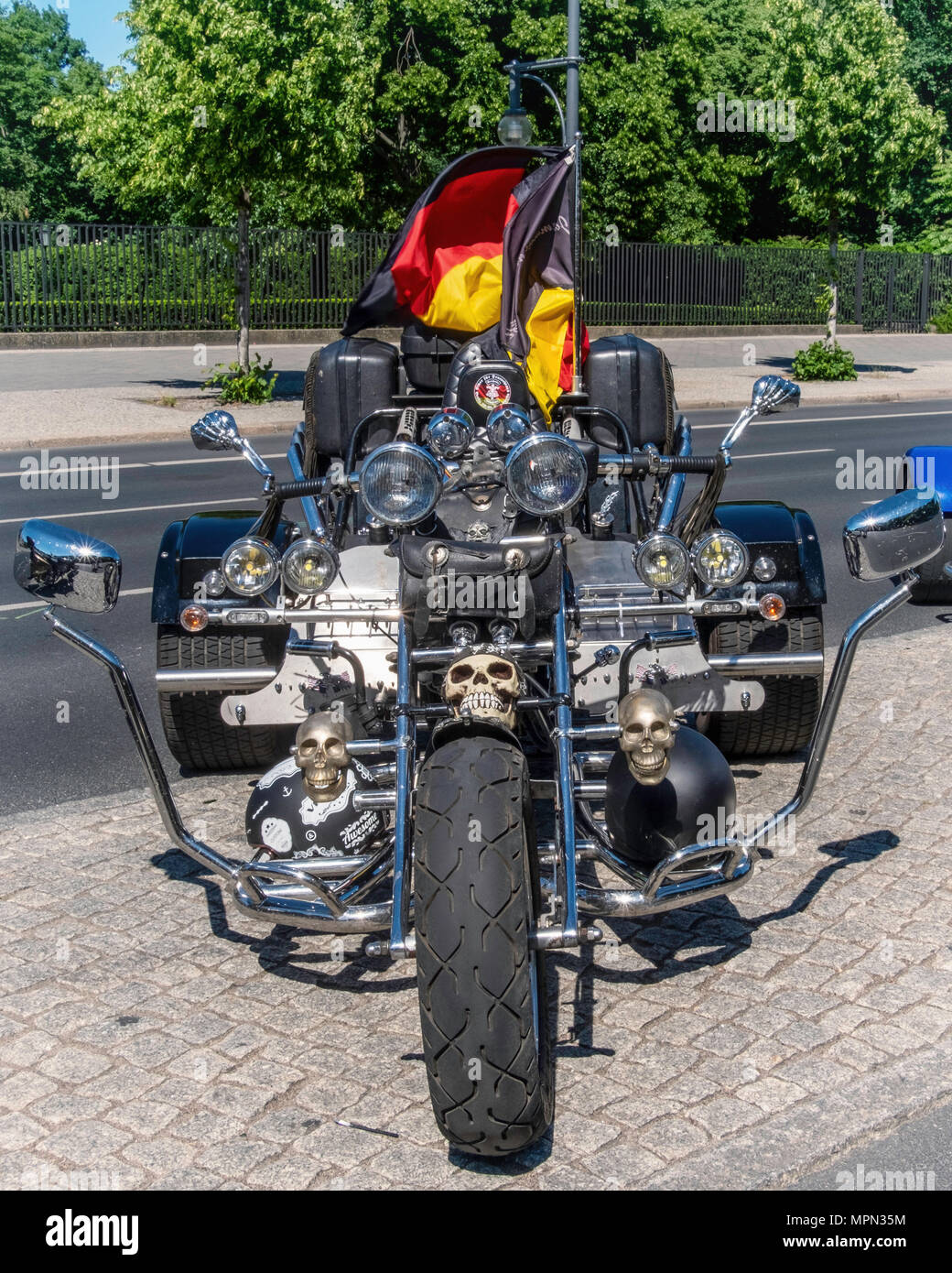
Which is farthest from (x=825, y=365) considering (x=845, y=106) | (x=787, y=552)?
(x=787, y=552)

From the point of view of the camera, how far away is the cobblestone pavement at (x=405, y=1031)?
11.5 ft

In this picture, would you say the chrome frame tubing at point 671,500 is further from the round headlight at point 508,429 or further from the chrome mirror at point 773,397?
the round headlight at point 508,429

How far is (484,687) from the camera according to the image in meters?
3.77

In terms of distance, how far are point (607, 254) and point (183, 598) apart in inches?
1141

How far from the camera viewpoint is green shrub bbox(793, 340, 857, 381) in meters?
27.5

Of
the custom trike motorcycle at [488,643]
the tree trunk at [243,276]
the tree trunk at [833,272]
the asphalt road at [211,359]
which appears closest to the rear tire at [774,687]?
the custom trike motorcycle at [488,643]

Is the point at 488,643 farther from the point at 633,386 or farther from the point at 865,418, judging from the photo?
the point at 865,418

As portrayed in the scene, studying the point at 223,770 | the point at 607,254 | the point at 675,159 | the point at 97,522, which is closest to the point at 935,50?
the point at 675,159

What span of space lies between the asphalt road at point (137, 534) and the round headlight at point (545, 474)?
117 inches

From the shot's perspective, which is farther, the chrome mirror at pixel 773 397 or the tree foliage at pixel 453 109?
the tree foliage at pixel 453 109

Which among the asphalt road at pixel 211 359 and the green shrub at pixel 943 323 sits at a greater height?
the green shrub at pixel 943 323

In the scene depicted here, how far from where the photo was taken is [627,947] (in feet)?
15.1
